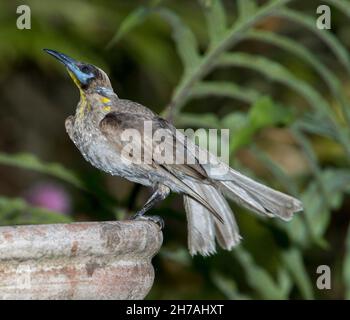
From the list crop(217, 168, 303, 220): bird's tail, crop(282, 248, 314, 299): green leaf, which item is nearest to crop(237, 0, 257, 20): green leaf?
crop(217, 168, 303, 220): bird's tail

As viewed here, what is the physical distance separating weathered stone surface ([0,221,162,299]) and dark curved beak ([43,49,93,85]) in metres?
0.98

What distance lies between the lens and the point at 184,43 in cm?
379

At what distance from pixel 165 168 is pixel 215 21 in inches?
40.5

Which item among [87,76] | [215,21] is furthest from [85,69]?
[215,21]

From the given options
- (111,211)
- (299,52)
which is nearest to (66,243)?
(111,211)

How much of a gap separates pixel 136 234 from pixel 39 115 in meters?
5.07

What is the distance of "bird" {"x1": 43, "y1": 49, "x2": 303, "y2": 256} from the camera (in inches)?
116

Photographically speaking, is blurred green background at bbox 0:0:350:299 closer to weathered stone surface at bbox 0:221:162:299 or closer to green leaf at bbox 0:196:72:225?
green leaf at bbox 0:196:72:225

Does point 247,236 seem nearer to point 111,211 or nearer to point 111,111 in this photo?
point 111,211

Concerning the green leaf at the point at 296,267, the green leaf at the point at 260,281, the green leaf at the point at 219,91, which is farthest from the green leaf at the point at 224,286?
the green leaf at the point at 219,91

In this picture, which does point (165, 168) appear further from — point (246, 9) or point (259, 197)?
point (246, 9)

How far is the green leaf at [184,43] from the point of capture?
3.74 meters

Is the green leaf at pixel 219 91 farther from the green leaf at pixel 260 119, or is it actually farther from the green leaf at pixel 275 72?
the green leaf at pixel 260 119

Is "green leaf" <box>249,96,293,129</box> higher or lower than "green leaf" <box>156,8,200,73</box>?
lower
